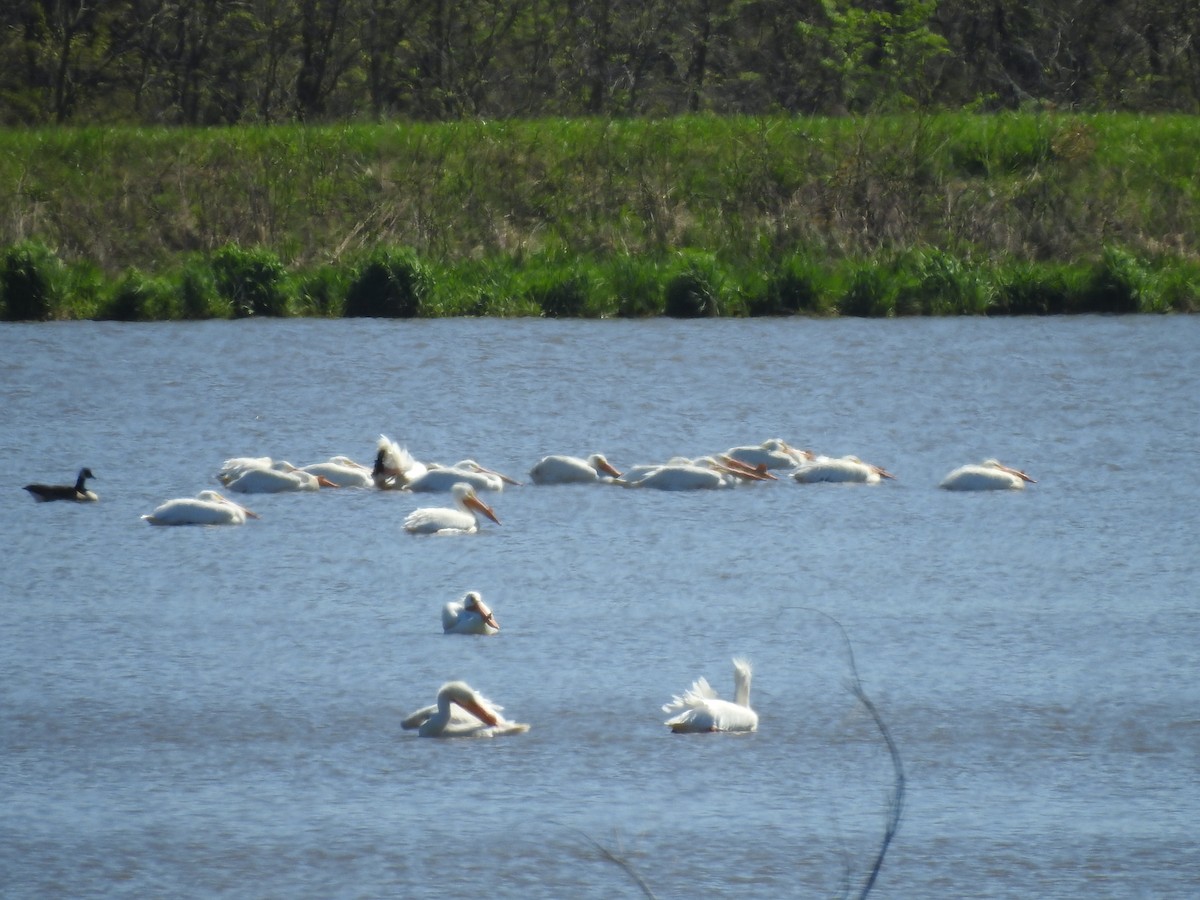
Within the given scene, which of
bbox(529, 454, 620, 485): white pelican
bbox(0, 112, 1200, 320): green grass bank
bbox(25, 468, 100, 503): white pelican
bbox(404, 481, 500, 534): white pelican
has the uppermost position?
bbox(404, 481, 500, 534): white pelican

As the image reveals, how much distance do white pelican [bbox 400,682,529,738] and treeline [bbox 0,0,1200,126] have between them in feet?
97.8

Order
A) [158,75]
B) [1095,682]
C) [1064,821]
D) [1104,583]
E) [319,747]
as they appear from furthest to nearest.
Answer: [158,75], [1104,583], [1095,682], [319,747], [1064,821]

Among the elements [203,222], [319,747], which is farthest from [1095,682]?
[203,222]

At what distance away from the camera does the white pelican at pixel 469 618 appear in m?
8.30

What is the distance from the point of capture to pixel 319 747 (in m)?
6.86

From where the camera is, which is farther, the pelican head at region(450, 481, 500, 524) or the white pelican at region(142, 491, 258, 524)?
the pelican head at region(450, 481, 500, 524)

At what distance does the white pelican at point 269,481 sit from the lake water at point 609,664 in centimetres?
10

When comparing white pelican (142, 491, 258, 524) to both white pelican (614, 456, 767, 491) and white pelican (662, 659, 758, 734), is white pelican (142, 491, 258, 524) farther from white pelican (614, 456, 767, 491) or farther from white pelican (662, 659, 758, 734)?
white pelican (662, 659, 758, 734)

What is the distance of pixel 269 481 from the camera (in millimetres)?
12023

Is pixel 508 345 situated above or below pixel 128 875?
below

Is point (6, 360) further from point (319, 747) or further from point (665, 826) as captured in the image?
point (665, 826)

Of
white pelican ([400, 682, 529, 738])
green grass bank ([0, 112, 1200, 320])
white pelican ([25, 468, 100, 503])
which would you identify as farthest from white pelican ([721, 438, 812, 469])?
green grass bank ([0, 112, 1200, 320])

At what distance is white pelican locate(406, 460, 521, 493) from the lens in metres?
12.0

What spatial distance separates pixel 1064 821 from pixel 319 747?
93.9 inches
